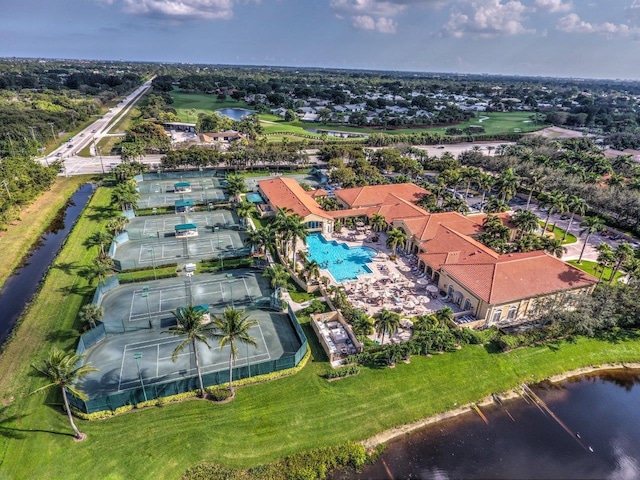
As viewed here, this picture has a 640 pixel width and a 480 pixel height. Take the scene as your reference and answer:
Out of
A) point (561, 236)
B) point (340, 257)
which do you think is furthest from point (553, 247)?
point (340, 257)

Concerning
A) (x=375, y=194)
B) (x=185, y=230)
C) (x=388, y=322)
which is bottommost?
(x=185, y=230)

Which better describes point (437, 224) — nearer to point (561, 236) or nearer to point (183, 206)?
point (561, 236)

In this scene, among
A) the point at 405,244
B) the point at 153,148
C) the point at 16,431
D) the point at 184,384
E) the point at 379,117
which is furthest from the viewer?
the point at 379,117

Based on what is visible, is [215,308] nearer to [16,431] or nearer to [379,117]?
[16,431]

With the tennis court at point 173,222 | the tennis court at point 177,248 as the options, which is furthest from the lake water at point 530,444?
the tennis court at point 173,222

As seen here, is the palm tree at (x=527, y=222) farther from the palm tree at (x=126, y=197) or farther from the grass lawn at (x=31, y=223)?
the grass lawn at (x=31, y=223)

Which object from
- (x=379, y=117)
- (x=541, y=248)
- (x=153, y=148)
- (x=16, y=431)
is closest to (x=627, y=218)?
(x=541, y=248)
